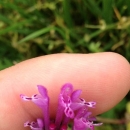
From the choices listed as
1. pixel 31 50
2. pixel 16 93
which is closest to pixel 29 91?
pixel 16 93

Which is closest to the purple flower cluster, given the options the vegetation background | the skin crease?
the skin crease

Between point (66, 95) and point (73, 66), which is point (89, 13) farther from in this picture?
point (66, 95)

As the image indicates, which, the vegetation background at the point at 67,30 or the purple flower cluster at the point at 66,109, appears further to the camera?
the vegetation background at the point at 67,30

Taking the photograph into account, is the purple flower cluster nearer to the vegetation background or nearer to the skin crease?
the skin crease

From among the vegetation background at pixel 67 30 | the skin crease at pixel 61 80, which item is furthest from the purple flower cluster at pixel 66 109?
the vegetation background at pixel 67 30

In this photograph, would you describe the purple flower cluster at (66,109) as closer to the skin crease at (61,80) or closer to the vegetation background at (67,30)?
the skin crease at (61,80)
